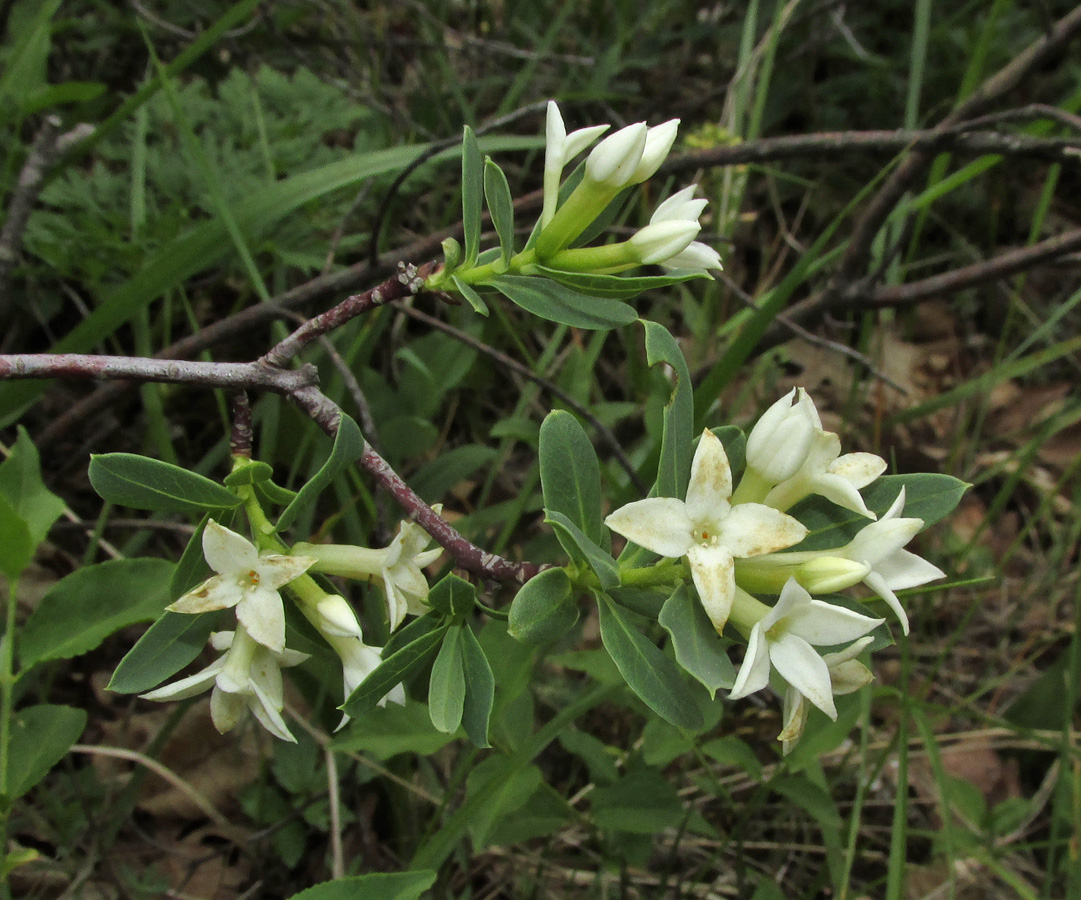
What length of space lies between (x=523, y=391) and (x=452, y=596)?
147 centimetres

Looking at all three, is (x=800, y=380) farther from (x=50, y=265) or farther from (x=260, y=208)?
(x=50, y=265)

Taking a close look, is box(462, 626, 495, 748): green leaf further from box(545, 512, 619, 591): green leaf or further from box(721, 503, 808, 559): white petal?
box(721, 503, 808, 559): white petal

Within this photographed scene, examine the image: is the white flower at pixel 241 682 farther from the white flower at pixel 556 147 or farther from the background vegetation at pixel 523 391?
the white flower at pixel 556 147

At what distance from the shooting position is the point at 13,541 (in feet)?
4.08

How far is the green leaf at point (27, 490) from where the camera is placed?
134 cm

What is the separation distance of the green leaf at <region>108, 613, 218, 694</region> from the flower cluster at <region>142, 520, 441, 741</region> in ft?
0.09

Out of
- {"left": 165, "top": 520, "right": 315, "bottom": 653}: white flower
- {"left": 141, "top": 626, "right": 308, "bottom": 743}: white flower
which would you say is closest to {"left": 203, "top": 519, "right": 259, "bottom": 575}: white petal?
{"left": 165, "top": 520, "right": 315, "bottom": 653}: white flower

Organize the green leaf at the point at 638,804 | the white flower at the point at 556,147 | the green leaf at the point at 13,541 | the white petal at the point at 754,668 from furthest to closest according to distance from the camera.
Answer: the green leaf at the point at 638,804, the green leaf at the point at 13,541, the white flower at the point at 556,147, the white petal at the point at 754,668

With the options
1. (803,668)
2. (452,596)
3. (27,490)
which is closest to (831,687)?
(803,668)

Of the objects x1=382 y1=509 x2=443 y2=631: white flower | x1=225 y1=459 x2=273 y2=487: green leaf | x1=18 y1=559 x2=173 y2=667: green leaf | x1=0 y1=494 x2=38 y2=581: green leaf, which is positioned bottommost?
x1=18 y1=559 x2=173 y2=667: green leaf

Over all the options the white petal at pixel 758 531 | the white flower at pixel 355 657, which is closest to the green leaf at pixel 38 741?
the white flower at pixel 355 657

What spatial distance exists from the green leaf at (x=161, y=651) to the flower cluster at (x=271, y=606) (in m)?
0.03

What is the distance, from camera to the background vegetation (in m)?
1.75

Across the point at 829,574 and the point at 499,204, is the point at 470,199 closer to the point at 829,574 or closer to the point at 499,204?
the point at 499,204
